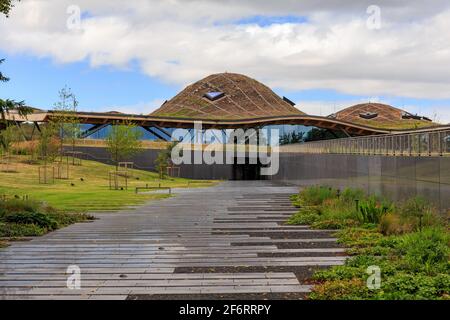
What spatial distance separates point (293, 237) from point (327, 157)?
679 inches

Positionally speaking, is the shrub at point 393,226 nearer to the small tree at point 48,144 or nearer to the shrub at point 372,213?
the shrub at point 372,213

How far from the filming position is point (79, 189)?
29547mm

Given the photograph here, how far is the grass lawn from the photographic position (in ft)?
64.7

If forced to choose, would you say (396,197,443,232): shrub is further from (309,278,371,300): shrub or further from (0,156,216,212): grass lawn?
(0,156,216,212): grass lawn

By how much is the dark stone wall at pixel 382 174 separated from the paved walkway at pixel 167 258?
8.78 ft

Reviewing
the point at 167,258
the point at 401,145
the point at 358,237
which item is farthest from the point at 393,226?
the point at 401,145

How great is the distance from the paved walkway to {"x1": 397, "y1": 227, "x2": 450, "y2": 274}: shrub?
3.49ft

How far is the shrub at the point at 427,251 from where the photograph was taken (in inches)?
274

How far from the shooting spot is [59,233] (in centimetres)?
1169

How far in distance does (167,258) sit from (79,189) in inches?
867

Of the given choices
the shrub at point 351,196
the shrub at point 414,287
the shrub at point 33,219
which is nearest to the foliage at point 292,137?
the shrub at point 351,196

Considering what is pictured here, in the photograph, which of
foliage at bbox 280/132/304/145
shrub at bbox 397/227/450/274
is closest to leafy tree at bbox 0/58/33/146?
shrub at bbox 397/227/450/274
